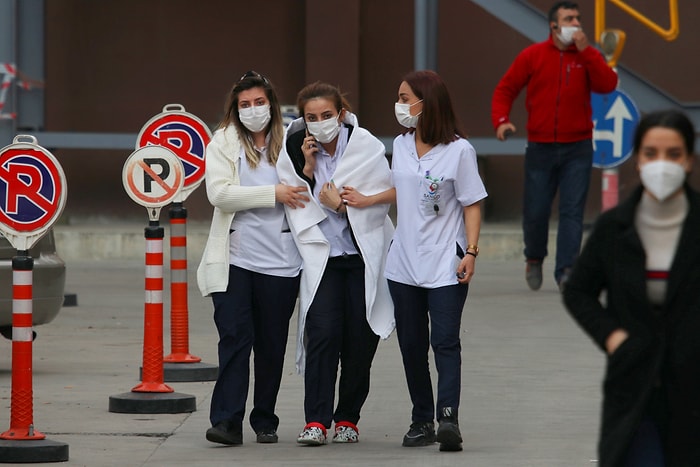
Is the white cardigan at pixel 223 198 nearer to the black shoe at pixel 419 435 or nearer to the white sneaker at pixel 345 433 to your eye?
the white sneaker at pixel 345 433

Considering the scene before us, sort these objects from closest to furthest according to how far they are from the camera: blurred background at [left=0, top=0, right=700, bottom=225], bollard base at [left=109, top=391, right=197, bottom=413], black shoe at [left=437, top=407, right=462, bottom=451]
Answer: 1. black shoe at [left=437, top=407, right=462, bottom=451]
2. bollard base at [left=109, top=391, right=197, bottom=413]
3. blurred background at [left=0, top=0, right=700, bottom=225]

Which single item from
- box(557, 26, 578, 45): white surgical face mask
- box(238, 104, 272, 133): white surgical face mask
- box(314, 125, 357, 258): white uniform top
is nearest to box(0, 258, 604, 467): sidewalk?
box(314, 125, 357, 258): white uniform top

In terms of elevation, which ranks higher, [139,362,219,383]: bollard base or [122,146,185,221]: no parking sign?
[122,146,185,221]: no parking sign

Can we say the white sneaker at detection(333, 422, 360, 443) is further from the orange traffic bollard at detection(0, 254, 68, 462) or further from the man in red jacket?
the man in red jacket

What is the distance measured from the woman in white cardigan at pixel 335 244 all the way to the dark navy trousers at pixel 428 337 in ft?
0.47

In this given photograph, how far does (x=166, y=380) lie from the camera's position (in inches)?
373

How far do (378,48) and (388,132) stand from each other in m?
1.02

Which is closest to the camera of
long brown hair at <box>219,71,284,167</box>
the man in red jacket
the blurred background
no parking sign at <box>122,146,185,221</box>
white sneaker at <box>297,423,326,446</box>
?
white sneaker at <box>297,423,326,446</box>

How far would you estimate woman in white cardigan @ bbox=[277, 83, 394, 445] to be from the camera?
7469 millimetres

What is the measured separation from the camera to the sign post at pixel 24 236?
700 cm

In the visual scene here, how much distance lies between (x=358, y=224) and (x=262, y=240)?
464 mm

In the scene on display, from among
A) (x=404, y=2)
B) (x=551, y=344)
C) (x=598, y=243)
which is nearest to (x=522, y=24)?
(x=404, y=2)

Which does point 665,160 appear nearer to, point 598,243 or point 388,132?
point 598,243

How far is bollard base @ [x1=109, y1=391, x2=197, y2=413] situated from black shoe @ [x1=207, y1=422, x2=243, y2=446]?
3.10 ft
